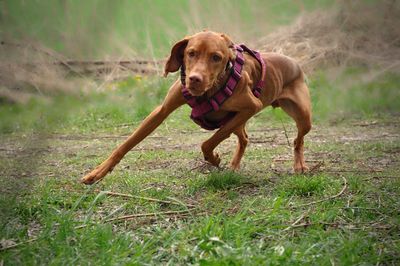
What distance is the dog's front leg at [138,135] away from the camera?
13.6ft

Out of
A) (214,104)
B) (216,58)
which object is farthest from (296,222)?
(216,58)

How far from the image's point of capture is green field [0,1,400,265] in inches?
57.0

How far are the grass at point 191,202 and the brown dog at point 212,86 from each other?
0.25 metres

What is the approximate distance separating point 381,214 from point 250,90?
165cm

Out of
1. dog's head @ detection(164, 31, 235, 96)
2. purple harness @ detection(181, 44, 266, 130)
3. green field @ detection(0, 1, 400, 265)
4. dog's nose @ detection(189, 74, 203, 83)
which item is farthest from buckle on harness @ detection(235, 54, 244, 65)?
green field @ detection(0, 1, 400, 265)

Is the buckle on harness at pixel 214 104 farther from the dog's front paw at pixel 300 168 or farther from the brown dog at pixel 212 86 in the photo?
the dog's front paw at pixel 300 168

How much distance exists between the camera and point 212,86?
166 inches

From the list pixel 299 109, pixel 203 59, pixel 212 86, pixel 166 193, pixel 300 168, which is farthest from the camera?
pixel 299 109

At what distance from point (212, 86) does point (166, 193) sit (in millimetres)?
905

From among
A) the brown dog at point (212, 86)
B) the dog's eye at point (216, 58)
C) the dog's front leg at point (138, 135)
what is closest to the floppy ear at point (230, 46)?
the brown dog at point (212, 86)

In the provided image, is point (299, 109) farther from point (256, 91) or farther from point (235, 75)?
point (235, 75)

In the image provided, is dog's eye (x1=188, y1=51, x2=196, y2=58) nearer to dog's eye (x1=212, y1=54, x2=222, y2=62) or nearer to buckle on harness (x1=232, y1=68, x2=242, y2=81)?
dog's eye (x1=212, y1=54, x2=222, y2=62)

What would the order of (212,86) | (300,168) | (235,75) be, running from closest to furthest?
(212,86) < (235,75) < (300,168)

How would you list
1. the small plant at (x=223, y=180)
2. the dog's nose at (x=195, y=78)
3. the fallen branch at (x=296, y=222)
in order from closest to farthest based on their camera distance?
the fallen branch at (x=296, y=222), the dog's nose at (x=195, y=78), the small plant at (x=223, y=180)
